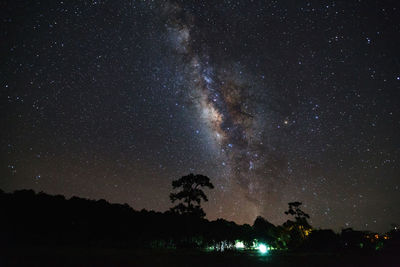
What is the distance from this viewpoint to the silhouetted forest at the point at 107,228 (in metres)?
27.9

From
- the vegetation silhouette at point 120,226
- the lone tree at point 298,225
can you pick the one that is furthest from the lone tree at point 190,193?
the lone tree at point 298,225

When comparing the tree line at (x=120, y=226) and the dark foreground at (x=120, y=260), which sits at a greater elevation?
the tree line at (x=120, y=226)

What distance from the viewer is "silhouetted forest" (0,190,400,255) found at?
27875mm

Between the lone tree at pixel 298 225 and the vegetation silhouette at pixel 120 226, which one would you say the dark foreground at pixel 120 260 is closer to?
the vegetation silhouette at pixel 120 226

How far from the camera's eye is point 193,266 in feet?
51.7

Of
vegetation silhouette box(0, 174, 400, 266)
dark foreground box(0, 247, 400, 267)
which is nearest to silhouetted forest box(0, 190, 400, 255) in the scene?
vegetation silhouette box(0, 174, 400, 266)

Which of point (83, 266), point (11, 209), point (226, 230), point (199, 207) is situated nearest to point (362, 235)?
point (226, 230)

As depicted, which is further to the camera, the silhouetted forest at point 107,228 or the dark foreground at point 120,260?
the silhouetted forest at point 107,228

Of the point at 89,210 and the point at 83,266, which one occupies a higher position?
the point at 89,210

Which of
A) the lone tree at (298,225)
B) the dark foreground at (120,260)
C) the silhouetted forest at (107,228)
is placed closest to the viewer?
the dark foreground at (120,260)

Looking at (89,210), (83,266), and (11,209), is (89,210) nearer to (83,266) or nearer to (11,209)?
(11,209)

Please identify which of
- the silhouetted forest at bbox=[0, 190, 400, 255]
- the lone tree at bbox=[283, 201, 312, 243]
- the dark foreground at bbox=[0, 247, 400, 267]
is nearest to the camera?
the dark foreground at bbox=[0, 247, 400, 267]

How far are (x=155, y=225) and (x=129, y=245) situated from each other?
435 centimetres

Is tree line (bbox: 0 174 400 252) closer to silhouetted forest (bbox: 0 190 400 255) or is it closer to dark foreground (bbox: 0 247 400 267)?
silhouetted forest (bbox: 0 190 400 255)
